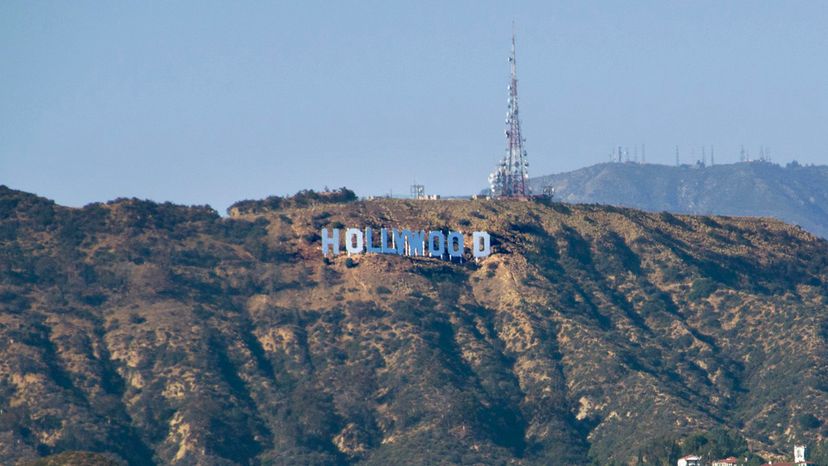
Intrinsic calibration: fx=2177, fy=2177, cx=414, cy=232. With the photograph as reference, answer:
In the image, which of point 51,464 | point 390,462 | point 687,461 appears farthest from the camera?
point 390,462

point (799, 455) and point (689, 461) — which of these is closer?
point (689, 461)

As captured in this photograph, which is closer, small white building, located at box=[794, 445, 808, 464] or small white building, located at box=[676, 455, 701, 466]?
small white building, located at box=[676, 455, 701, 466]

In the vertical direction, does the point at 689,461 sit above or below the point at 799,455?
below

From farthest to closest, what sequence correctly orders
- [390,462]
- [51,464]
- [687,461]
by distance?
[390,462]
[687,461]
[51,464]

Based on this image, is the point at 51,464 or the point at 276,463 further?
the point at 276,463

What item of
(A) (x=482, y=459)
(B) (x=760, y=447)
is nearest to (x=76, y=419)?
(A) (x=482, y=459)

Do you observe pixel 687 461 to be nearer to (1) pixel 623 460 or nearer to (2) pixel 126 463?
(1) pixel 623 460

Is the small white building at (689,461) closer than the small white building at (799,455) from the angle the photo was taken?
Yes
